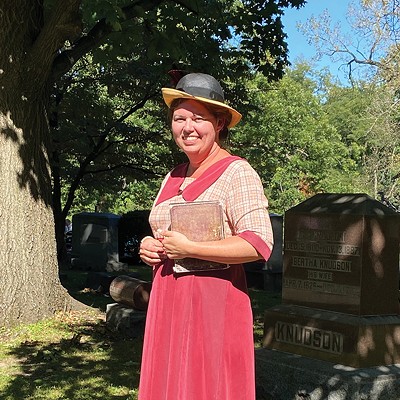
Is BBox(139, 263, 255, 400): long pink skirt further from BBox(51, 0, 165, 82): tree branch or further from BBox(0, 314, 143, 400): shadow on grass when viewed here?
BBox(51, 0, 165, 82): tree branch

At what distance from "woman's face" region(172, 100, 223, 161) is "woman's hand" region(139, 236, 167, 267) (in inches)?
16.3

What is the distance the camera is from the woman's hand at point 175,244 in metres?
2.79

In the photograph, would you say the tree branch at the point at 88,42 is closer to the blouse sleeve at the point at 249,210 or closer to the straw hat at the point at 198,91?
the straw hat at the point at 198,91

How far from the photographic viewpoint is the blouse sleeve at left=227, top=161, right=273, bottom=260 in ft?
9.21

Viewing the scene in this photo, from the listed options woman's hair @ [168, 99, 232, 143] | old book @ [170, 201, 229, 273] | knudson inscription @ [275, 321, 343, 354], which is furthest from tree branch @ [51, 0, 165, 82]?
old book @ [170, 201, 229, 273]

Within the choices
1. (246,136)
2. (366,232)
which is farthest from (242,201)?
(246,136)

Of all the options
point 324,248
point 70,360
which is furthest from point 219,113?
point 70,360

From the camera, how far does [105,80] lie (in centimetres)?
1741

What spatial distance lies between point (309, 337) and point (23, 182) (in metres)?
4.81

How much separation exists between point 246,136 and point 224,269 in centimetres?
Answer: 3415

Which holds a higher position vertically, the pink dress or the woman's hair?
the woman's hair

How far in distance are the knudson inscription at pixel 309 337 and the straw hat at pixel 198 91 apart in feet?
12.4

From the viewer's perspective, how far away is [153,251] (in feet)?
9.91

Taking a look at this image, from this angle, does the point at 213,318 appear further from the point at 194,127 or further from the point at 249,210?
the point at 194,127
